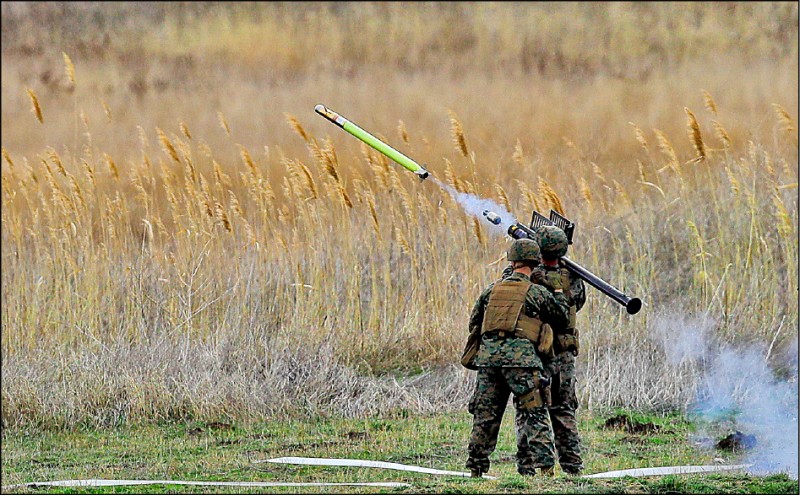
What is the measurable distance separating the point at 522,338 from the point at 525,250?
1.88ft

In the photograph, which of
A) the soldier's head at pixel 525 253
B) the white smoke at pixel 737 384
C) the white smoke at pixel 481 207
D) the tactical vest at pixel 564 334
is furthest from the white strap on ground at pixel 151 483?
the white smoke at pixel 737 384

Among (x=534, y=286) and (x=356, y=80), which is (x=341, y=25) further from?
(x=534, y=286)

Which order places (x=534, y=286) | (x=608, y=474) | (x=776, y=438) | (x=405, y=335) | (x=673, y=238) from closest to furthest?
(x=534, y=286), (x=608, y=474), (x=776, y=438), (x=405, y=335), (x=673, y=238)

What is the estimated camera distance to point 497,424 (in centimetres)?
852

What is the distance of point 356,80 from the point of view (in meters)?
22.5

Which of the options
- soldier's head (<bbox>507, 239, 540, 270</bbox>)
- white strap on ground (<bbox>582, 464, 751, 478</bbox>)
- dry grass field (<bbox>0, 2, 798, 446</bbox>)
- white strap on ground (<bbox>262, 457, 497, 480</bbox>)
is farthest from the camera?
dry grass field (<bbox>0, 2, 798, 446</bbox>)

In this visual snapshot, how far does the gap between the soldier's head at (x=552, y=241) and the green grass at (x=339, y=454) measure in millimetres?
1500

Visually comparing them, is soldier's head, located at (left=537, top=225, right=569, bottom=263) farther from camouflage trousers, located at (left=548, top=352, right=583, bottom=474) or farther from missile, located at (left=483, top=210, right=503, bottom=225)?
camouflage trousers, located at (left=548, top=352, right=583, bottom=474)

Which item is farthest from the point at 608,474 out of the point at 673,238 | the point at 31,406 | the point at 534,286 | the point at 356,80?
the point at 356,80

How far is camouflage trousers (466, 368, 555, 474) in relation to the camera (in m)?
8.49

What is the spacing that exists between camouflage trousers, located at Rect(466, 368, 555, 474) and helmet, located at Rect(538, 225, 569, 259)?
90cm

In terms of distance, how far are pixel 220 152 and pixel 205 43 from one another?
389cm

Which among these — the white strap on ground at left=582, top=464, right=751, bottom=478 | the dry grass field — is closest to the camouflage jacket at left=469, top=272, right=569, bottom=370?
the white strap on ground at left=582, top=464, right=751, bottom=478

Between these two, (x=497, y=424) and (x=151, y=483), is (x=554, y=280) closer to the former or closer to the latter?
(x=497, y=424)
